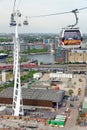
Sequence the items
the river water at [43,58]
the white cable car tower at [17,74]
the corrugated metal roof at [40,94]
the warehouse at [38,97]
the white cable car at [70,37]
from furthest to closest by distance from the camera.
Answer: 1. the river water at [43,58]
2. the corrugated metal roof at [40,94]
3. the warehouse at [38,97]
4. the white cable car tower at [17,74]
5. the white cable car at [70,37]

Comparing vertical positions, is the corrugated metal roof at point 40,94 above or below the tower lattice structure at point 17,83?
below

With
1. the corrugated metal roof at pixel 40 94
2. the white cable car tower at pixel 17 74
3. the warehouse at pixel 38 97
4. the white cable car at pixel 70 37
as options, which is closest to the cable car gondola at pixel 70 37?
the white cable car at pixel 70 37

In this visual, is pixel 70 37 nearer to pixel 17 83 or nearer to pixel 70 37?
pixel 70 37

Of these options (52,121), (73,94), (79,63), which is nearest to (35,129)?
(52,121)

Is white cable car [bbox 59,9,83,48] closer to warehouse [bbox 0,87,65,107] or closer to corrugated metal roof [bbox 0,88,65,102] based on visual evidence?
warehouse [bbox 0,87,65,107]

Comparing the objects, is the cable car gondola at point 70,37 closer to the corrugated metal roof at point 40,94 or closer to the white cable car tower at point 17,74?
the white cable car tower at point 17,74

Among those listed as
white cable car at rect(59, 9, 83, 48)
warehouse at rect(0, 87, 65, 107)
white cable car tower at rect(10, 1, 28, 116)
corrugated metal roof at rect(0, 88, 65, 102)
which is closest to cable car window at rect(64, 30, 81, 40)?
white cable car at rect(59, 9, 83, 48)

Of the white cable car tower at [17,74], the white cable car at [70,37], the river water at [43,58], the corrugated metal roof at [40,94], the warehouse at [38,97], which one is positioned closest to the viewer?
the white cable car at [70,37]
